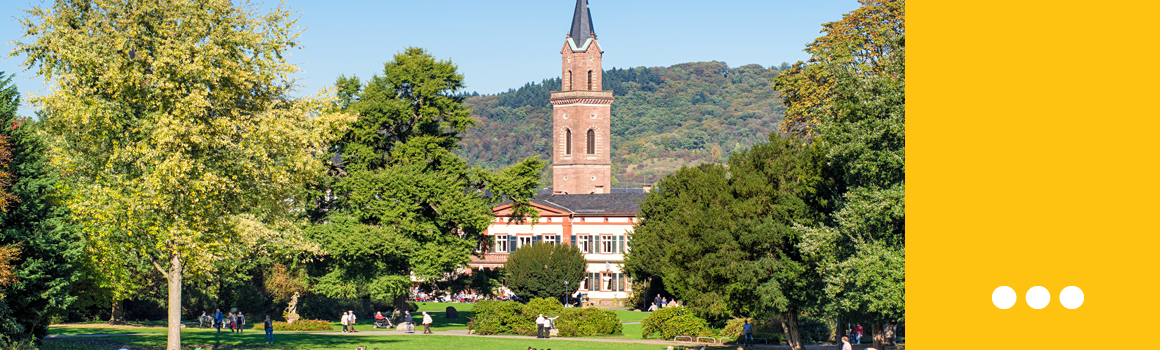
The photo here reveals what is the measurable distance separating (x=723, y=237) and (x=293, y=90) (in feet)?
49.4

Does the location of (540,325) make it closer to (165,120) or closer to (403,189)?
(403,189)

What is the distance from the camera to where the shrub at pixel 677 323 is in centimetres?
4047

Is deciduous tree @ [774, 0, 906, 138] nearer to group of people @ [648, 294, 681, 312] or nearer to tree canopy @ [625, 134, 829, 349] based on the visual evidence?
tree canopy @ [625, 134, 829, 349]

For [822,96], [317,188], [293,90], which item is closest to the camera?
[293,90]

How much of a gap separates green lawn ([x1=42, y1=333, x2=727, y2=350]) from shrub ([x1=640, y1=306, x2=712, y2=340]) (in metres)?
3.51

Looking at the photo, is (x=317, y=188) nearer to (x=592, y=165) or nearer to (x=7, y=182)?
(x=7, y=182)

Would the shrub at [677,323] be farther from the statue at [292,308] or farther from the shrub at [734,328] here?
the statue at [292,308]

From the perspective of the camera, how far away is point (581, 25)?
104 m

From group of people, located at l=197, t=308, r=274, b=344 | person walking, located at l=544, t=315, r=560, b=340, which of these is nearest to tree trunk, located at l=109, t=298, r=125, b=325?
group of people, located at l=197, t=308, r=274, b=344
